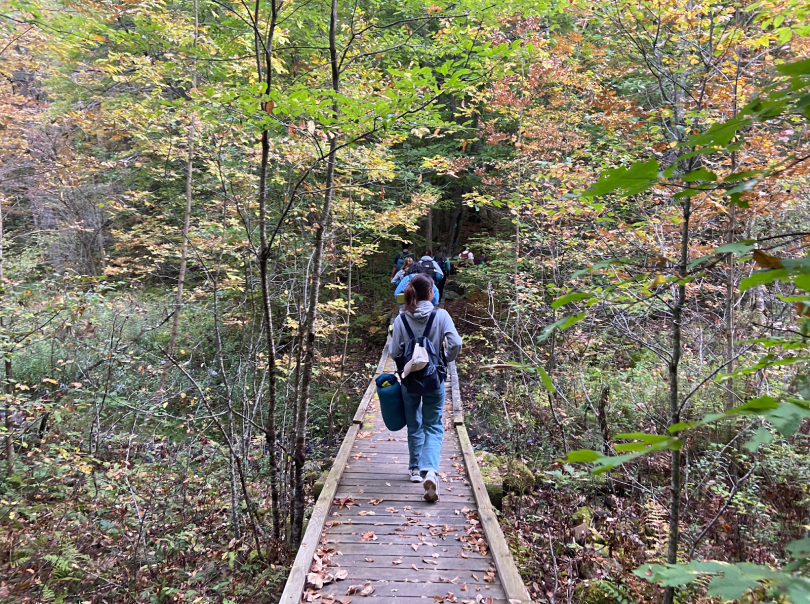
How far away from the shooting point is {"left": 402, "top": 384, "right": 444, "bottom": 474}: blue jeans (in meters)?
4.62

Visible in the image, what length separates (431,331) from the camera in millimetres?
4531

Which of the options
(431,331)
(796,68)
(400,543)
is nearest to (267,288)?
(431,331)

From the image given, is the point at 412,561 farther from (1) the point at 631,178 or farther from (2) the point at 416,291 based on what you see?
(1) the point at 631,178

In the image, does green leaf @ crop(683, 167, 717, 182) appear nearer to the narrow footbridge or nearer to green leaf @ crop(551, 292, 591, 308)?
green leaf @ crop(551, 292, 591, 308)

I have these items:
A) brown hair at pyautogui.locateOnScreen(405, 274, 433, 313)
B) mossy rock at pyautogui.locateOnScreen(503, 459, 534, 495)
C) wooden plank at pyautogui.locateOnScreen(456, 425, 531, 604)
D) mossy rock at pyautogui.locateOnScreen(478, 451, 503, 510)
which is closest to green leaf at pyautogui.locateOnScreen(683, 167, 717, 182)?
wooden plank at pyautogui.locateOnScreen(456, 425, 531, 604)

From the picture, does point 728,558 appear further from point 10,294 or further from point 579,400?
point 10,294

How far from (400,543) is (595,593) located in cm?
207

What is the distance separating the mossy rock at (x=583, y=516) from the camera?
215 inches

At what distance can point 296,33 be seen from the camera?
8.61 meters

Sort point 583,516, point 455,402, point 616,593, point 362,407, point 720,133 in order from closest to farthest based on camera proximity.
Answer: point 720,133
point 616,593
point 583,516
point 362,407
point 455,402

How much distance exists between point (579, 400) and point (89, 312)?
9151mm

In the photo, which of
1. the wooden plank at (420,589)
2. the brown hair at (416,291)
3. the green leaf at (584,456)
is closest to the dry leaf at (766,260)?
the green leaf at (584,456)

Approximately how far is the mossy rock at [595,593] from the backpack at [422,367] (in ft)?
8.09

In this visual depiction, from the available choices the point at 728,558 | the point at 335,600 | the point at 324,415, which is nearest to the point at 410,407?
the point at 335,600
